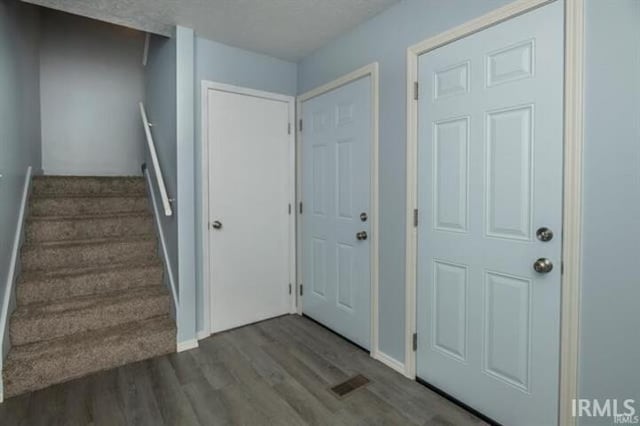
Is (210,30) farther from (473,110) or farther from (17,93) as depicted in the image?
(473,110)

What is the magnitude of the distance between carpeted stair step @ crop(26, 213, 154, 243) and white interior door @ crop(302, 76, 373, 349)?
1.54 metres

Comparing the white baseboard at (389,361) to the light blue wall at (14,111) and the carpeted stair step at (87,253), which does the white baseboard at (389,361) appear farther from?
the light blue wall at (14,111)

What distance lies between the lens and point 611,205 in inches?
51.6

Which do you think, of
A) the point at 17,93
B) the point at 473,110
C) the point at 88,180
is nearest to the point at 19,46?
the point at 17,93

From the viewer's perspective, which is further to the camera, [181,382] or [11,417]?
[181,382]

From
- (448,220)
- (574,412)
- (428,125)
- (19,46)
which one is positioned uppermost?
(19,46)

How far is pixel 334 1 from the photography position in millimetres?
2094

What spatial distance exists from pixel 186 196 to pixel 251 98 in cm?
103

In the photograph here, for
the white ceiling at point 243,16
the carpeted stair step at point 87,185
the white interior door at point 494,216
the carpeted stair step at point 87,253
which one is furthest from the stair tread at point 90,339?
the white ceiling at point 243,16

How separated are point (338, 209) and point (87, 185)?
2521 mm

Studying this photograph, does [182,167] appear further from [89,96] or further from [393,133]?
[89,96]

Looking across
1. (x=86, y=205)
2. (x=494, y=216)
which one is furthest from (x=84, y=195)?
(x=494, y=216)

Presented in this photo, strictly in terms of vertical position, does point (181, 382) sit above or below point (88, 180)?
below

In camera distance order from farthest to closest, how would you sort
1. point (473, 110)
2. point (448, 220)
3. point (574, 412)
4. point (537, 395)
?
1. point (448, 220)
2. point (473, 110)
3. point (537, 395)
4. point (574, 412)
